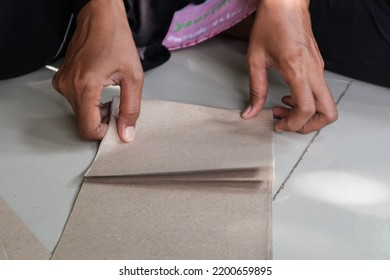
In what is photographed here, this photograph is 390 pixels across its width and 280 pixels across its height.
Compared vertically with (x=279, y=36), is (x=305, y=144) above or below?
below

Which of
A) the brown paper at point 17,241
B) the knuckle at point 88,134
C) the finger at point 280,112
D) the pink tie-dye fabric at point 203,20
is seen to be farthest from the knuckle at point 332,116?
the brown paper at point 17,241

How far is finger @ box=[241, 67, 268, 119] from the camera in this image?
126 centimetres

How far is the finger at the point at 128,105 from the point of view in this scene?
3.77 ft

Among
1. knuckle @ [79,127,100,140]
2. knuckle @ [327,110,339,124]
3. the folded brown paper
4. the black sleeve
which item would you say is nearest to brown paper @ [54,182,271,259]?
the folded brown paper

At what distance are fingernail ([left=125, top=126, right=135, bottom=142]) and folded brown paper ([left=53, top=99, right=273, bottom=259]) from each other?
0.04ft

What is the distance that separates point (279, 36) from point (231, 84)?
260 mm

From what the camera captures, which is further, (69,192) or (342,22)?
(342,22)

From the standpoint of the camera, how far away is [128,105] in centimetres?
115

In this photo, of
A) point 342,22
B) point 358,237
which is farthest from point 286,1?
point 358,237

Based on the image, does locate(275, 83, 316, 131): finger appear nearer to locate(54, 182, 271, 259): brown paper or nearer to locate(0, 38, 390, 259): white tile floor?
locate(0, 38, 390, 259): white tile floor

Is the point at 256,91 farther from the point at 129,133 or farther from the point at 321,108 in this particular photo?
the point at 129,133

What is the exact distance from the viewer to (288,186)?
1147 millimetres
